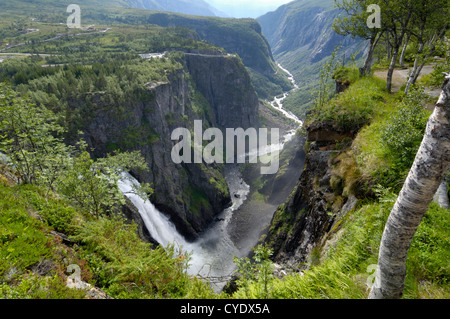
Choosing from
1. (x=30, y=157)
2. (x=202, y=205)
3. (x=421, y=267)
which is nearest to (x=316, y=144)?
(x=421, y=267)

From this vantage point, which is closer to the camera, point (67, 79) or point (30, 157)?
point (30, 157)

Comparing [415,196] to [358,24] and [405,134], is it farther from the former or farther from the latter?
[358,24]

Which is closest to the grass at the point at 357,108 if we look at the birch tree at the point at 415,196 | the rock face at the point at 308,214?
the rock face at the point at 308,214

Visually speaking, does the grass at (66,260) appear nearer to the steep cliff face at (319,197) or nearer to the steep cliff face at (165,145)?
the steep cliff face at (319,197)

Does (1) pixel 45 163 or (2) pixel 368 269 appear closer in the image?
(2) pixel 368 269

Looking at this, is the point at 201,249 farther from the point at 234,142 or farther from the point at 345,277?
the point at 234,142

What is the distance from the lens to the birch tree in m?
3.43

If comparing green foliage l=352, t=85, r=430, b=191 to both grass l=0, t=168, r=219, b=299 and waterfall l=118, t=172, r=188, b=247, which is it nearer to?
grass l=0, t=168, r=219, b=299

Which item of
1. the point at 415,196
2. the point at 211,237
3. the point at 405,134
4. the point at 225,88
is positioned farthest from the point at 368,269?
the point at 225,88

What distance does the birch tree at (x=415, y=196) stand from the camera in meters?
3.43

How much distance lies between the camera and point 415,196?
382cm

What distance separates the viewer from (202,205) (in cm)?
6322
